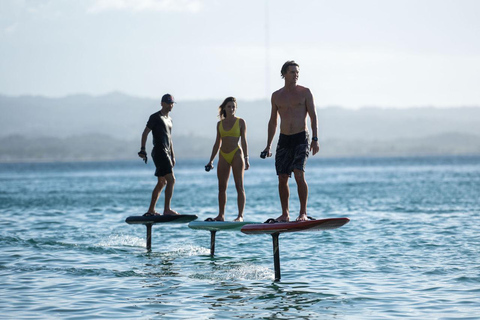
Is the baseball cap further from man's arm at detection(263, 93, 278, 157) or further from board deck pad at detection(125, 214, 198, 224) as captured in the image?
man's arm at detection(263, 93, 278, 157)

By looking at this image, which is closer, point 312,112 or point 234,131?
point 312,112

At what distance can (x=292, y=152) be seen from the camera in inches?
484

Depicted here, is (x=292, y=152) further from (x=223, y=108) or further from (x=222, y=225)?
(x=222, y=225)

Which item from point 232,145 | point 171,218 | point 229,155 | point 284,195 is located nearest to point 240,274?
point 171,218

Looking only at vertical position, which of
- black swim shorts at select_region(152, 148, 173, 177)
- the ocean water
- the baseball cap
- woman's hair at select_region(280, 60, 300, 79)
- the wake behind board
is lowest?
the ocean water

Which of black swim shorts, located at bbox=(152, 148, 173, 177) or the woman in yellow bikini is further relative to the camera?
black swim shorts, located at bbox=(152, 148, 173, 177)

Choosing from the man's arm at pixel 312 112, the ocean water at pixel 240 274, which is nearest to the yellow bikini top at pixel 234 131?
the man's arm at pixel 312 112

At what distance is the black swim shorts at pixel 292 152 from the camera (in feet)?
40.0

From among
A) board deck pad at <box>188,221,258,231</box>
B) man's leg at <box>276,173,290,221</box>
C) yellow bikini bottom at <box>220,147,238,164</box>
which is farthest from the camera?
yellow bikini bottom at <box>220,147,238,164</box>

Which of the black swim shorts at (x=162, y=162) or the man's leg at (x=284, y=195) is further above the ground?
the black swim shorts at (x=162, y=162)

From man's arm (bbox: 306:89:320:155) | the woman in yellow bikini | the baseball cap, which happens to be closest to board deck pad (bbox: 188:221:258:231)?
the woman in yellow bikini

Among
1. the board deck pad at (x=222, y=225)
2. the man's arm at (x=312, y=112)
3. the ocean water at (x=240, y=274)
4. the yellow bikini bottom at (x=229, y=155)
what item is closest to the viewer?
the ocean water at (x=240, y=274)

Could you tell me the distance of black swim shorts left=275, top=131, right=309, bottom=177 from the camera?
40.0 feet

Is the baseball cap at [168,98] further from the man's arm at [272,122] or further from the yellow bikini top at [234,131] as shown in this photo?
the man's arm at [272,122]
